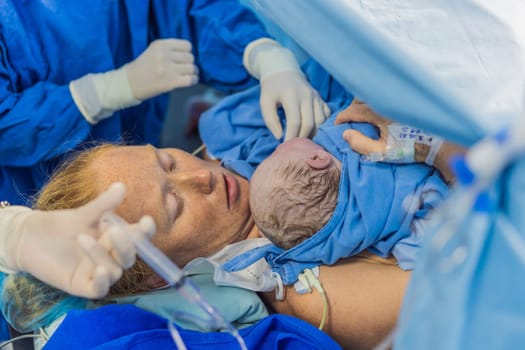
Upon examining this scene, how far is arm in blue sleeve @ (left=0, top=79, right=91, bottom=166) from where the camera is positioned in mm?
1338

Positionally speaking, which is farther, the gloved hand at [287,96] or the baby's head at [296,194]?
the gloved hand at [287,96]

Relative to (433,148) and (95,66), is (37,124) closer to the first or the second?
(95,66)

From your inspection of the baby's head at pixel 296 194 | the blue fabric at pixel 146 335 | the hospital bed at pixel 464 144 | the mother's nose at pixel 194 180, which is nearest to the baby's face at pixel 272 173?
the baby's head at pixel 296 194

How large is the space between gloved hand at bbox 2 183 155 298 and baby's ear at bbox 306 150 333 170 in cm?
44

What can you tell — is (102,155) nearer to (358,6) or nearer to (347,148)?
(347,148)

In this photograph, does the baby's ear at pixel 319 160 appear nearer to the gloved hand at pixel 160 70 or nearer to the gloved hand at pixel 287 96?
the gloved hand at pixel 287 96

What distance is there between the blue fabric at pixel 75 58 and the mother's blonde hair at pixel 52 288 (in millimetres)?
208

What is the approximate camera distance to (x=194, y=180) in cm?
123

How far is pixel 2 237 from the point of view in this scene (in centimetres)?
93

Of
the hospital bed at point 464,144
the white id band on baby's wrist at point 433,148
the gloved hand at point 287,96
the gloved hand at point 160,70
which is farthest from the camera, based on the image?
the gloved hand at point 160,70

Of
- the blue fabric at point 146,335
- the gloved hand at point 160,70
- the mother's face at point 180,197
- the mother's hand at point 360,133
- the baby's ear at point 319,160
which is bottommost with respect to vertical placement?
the blue fabric at point 146,335

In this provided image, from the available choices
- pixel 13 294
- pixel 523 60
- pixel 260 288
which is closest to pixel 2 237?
pixel 13 294

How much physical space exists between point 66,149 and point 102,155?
0.25 m

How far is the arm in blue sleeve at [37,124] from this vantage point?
1.34 metres
